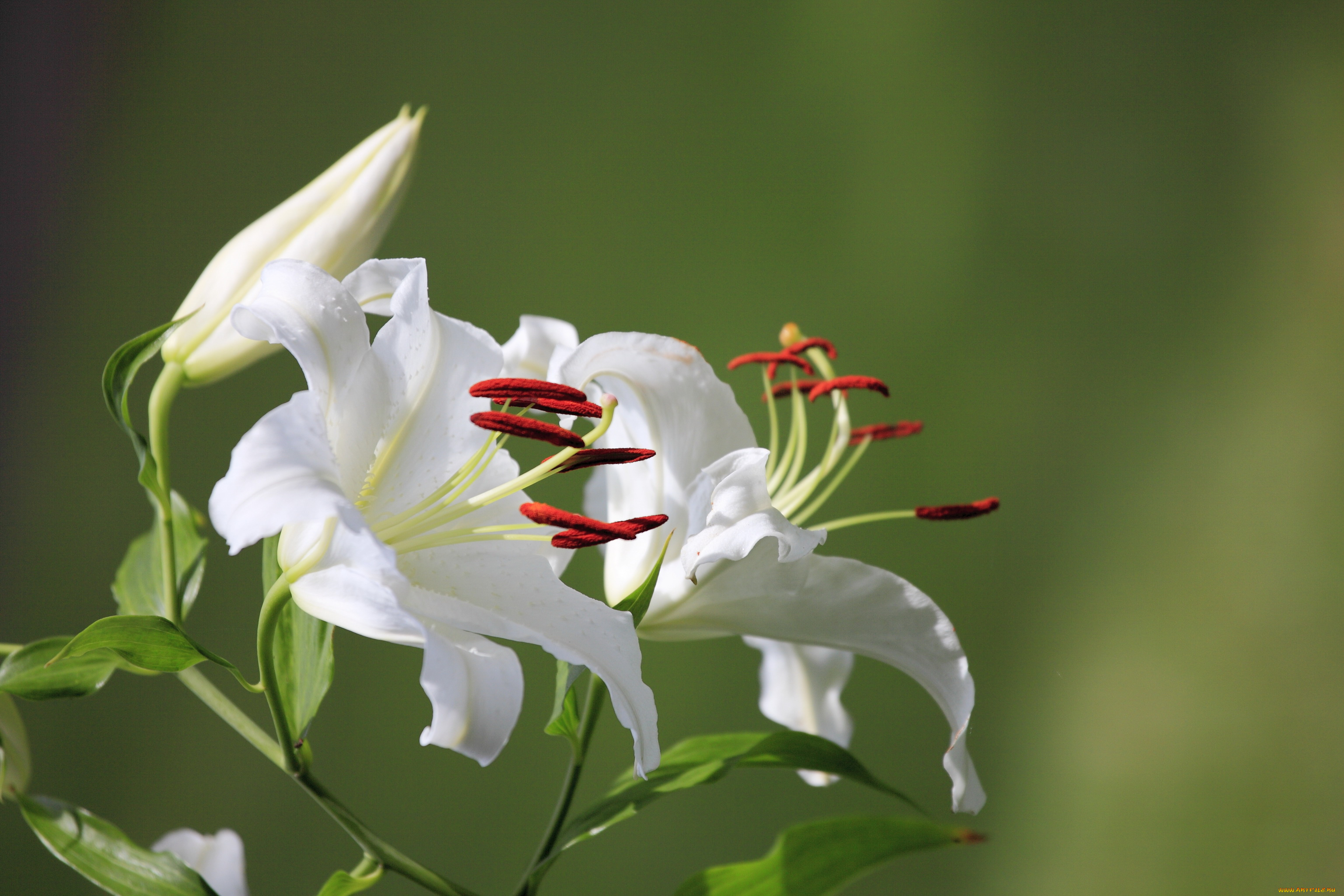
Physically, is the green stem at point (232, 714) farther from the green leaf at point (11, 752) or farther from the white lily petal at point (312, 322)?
the white lily petal at point (312, 322)

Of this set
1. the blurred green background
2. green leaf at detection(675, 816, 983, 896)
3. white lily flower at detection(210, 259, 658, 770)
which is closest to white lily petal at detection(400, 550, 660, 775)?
white lily flower at detection(210, 259, 658, 770)

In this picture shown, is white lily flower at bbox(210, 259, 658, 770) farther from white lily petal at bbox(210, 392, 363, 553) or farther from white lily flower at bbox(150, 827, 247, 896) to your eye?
white lily flower at bbox(150, 827, 247, 896)

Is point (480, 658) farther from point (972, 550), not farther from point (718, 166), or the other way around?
point (718, 166)

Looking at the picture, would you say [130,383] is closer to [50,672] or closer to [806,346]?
[50,672]

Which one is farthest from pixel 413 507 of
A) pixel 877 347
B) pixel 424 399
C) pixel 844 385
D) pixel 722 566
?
pixel 877 347

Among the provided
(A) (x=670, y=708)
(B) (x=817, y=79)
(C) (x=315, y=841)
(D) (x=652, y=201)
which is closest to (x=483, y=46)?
(D) (x=652, y=201)
